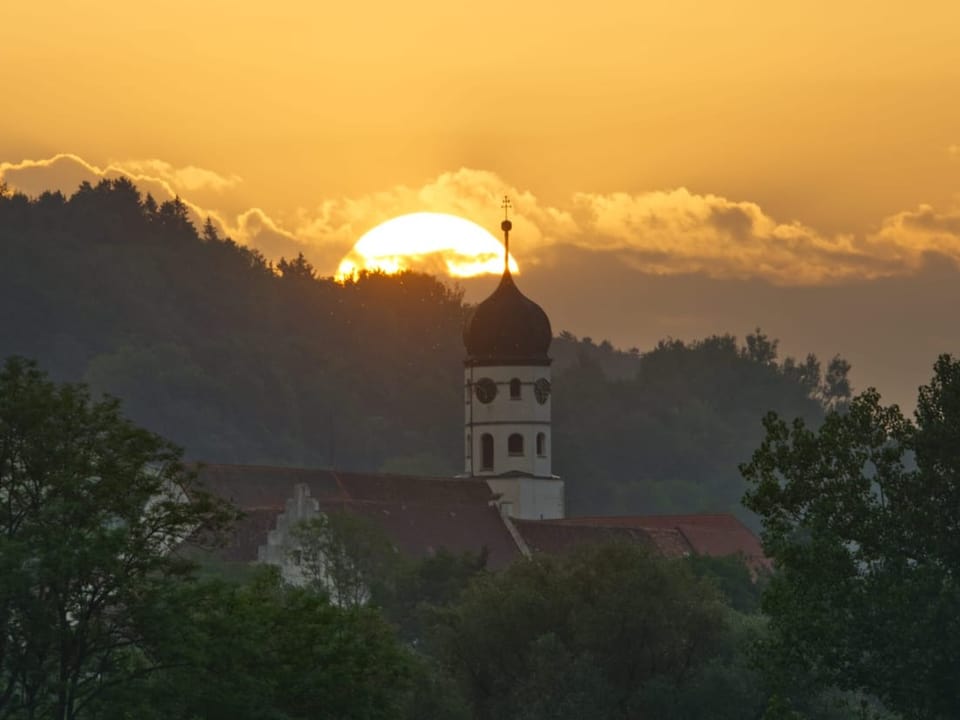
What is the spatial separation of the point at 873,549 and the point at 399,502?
189 feet

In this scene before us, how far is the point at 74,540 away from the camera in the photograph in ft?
140

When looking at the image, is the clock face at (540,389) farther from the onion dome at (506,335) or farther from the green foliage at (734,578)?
the green foliage at (734,578)

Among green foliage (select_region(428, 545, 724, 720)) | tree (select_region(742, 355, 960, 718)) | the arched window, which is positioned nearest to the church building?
the arched window

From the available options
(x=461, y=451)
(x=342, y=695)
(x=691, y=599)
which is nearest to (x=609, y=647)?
(x=691, y=599)

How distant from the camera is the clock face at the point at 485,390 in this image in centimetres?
11819

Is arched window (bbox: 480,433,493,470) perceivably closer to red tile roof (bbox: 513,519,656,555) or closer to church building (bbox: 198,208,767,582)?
church building (bbox: 198,208,767,582)

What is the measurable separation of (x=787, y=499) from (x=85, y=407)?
13.8 m

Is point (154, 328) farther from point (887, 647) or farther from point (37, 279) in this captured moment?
point (887, 647)

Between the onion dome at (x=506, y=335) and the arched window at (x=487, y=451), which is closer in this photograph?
the arched window at (x=487, y=451)

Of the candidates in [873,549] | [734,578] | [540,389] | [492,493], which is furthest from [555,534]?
[873,549]

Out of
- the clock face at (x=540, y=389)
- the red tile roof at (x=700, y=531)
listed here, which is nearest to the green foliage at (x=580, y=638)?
the red tile roof at (x=700, y=531)

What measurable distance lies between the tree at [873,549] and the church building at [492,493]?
46756 millimetres

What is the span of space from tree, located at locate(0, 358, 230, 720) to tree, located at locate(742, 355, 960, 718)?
11343 millimetres

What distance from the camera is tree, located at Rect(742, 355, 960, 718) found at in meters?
50.8
